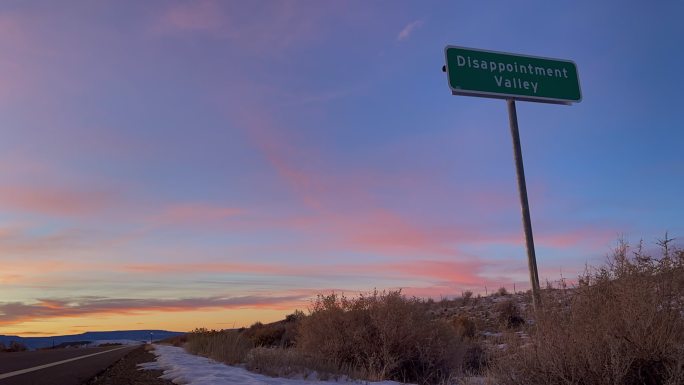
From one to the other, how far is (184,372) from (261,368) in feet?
5.03

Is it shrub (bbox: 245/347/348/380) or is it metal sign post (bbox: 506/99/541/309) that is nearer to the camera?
metal sign post (bbox: 506/99/541/309)

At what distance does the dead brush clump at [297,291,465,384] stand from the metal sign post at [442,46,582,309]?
4.07 metres

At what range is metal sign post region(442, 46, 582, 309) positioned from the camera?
7.65m

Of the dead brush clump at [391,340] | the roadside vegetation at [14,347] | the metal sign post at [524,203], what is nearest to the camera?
the metal sign post at [524,203]

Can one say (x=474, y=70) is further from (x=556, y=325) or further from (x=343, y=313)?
(x=343, y=313)

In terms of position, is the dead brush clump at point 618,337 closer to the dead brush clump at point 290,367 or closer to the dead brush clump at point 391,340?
the dead brush clump at point 290,367

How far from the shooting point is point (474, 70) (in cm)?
781

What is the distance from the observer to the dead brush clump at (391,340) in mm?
10383

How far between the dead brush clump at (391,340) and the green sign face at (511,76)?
526 centimetres

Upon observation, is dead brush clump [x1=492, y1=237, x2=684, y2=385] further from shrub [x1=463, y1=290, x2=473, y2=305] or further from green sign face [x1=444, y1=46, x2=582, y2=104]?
shrub [x1=463, y1=290, x2=473, y2=305]

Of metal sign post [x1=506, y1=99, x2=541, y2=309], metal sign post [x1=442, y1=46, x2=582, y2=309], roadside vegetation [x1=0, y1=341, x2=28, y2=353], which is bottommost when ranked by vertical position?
roadside vegetation [x1=0, y1=341, x2=28, y2=353]

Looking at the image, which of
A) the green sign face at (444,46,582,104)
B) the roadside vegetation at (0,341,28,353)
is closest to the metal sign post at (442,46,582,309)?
the green sign face at (444,46,582,104)

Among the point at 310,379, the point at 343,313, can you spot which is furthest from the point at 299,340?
the point at 310,379

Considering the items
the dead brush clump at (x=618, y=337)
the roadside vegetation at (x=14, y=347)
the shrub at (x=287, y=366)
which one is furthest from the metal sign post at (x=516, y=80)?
the roadside vegetation at (x=14, y=347)
